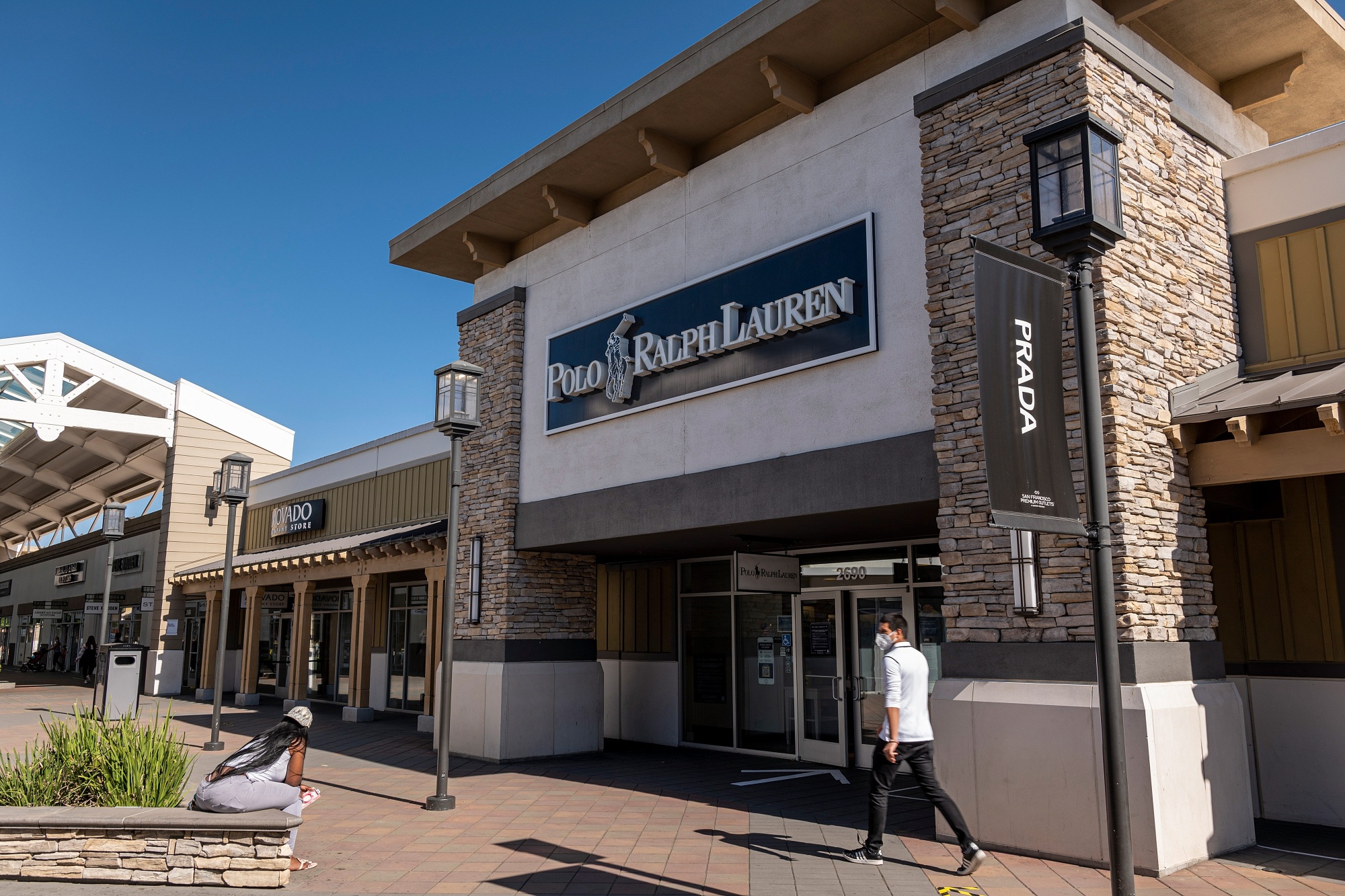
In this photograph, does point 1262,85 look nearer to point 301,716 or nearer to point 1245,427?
point 1245,427

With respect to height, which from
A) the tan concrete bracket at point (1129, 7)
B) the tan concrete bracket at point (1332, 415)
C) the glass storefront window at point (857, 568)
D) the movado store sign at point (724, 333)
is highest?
the tan concrete bracket at point (1129, 7)

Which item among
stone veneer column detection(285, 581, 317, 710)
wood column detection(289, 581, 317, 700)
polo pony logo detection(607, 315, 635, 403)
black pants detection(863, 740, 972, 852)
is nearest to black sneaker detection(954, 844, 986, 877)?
black pants detection(863, 740, 972, 852)

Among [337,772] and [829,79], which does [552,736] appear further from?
[829,79]

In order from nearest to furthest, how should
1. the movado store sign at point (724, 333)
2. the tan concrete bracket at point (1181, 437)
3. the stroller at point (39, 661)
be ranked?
the tan concrete bracket at point (1181, 437) < the movado store sign at point (724, 333) < the stroller at point (39, 661)

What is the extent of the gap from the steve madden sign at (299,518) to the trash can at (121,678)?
6616 mm

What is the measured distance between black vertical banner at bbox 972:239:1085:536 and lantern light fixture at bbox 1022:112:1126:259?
0.29 m

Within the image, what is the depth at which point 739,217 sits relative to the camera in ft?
36.1

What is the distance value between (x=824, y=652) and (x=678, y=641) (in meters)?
3.03

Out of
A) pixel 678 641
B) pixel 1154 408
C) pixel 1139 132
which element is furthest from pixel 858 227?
pixel 678 641

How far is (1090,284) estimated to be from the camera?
5.09m

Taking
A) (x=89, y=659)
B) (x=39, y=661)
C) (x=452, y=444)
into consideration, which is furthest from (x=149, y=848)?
(x=39, y=661)

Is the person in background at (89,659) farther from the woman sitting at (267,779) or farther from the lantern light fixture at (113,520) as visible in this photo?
the woman sitting at (267,779)

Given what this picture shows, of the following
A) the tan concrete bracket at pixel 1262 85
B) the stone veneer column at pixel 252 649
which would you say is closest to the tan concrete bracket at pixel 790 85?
the tan concrete bracket at pixel 1262 85

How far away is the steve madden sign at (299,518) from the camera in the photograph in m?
23.6
